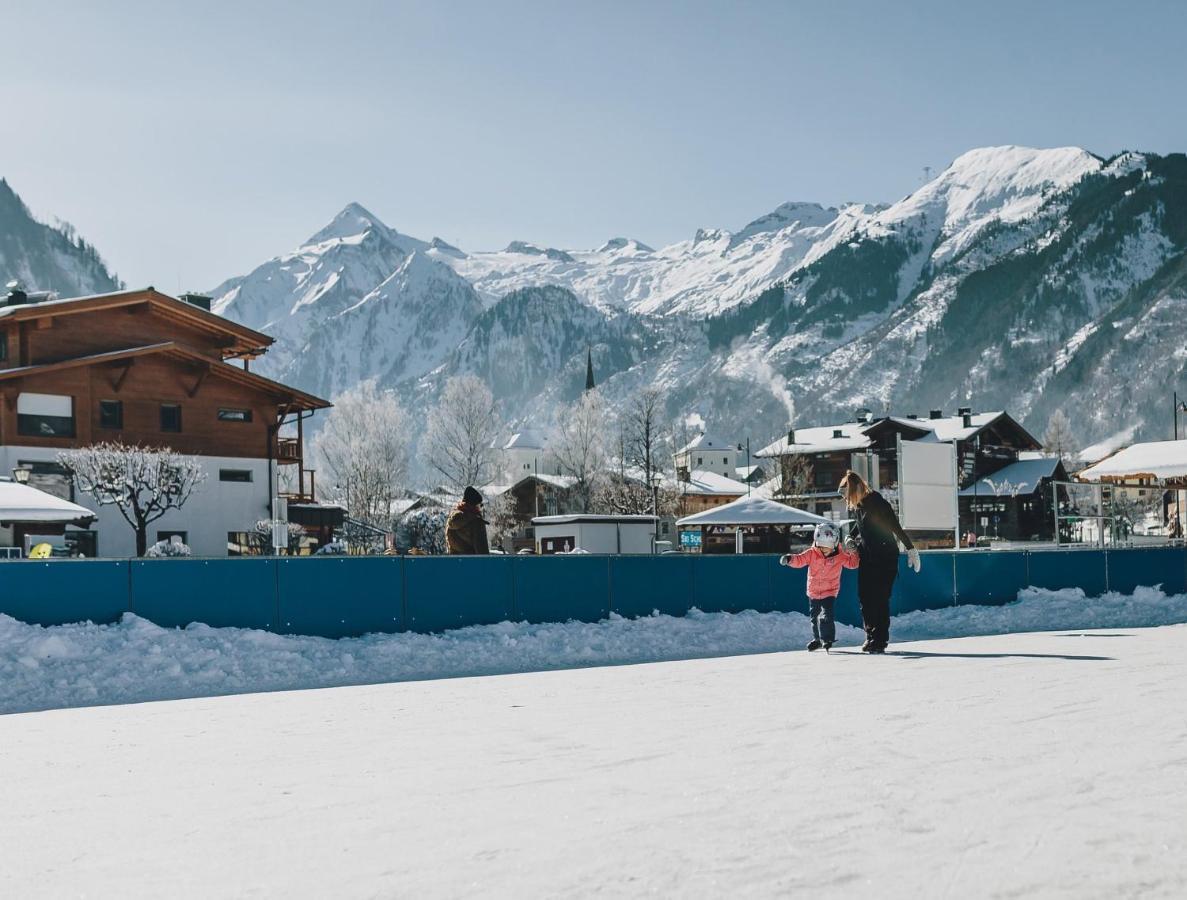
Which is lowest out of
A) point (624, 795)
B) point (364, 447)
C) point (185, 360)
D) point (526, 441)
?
point (624, 795)

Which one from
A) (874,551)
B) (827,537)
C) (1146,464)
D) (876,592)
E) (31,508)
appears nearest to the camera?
(874,551)

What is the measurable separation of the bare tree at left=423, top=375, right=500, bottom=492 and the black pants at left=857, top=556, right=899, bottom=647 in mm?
64020

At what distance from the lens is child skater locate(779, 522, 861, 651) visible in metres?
13.9

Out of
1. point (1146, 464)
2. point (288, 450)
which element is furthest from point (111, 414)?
point (1146, 464)

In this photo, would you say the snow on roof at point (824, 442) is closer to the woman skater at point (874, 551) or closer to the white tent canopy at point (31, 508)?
the white tent canopy at point (31, 508)

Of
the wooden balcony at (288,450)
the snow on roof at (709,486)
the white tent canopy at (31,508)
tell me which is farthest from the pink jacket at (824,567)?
the snow on roof at (709,486)

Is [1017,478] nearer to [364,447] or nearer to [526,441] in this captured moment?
[364,447]

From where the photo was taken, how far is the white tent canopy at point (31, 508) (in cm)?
2262

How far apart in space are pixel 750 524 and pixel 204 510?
17.7m

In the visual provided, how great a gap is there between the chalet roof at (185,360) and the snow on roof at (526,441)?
10191 cm

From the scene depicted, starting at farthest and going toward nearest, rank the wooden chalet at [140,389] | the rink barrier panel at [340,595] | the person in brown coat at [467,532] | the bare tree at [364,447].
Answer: the bare tree at [364,447] < the wooden chalet at [140,389] < the person in brown coat at [467,532] < the rink barrier panel at [340,595]

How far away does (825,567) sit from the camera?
1388cm

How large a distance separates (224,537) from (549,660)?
1154 inches

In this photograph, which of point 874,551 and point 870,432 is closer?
point 874,551
